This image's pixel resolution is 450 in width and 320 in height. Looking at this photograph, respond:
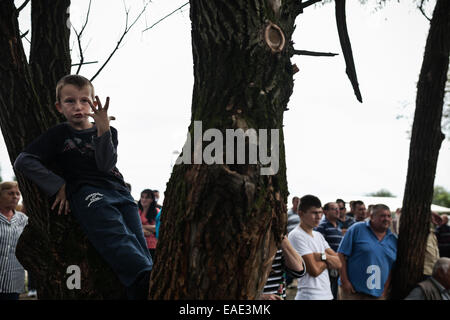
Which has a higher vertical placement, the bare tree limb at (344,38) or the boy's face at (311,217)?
the bare tree limb at (344,38)

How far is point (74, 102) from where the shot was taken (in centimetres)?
217

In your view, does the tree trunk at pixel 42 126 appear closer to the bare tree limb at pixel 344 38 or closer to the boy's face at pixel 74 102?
the boy's face at pixel 74 102

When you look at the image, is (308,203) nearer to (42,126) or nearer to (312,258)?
(312,258)

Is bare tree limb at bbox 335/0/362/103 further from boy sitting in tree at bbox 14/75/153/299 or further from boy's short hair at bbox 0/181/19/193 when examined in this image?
boy's short hair at bbox 0/181/19/193

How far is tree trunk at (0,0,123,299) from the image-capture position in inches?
78.3

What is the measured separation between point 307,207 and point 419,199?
128 centimetres

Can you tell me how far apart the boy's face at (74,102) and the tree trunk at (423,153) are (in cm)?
391

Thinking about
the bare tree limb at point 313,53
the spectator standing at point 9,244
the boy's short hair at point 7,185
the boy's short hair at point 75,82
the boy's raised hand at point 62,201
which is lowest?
the spectator standing at point 9,244

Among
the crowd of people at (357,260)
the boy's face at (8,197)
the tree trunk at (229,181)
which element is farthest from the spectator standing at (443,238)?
the tree trunk at (229,181)

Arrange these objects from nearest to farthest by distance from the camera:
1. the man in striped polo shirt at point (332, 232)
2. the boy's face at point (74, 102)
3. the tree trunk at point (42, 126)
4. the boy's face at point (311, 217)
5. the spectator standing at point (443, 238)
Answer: the tree trunk at point (42, 126) < the boy's face at point (74, 102) < the boy's face at point (311, 217) < the man in striped polo shirt at point (332, 232) < the spectator standing at point (443, 238)

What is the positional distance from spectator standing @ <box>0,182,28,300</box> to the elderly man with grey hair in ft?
14.5

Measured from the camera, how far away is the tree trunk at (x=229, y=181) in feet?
4.71

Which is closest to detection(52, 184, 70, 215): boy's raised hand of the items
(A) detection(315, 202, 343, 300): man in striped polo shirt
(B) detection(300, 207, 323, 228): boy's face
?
(B) detection(300, 207, 323, 228): boy's face

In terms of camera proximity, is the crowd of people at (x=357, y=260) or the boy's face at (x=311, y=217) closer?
the crowd of people at (x=357, y=260)
